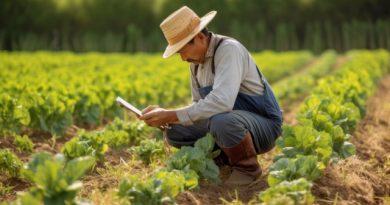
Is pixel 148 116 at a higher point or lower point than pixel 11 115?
higher

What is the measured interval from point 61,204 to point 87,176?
2.06m

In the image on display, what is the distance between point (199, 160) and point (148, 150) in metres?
1.08

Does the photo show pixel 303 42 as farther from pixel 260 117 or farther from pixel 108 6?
pixel 260 117

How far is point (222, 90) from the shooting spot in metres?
5.18

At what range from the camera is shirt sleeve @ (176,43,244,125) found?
5188mm

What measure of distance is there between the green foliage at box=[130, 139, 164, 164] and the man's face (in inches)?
46.7

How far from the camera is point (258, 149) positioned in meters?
5.63

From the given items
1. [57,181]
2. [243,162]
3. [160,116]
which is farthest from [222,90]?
[57,181]

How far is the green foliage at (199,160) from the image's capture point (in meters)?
5.23

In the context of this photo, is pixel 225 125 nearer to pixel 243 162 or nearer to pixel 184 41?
pixel 243 162

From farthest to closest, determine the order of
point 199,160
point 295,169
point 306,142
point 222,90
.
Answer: point 306,142
point 199,160
point 222,90
point 295,169

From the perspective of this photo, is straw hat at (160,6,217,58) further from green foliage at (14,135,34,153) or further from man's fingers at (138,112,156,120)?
green foliage at (14,135,34,153)

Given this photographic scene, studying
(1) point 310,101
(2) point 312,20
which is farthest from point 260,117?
(2) point 312,20

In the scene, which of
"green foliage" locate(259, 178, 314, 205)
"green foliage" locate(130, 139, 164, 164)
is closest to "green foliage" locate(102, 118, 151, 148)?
"green foliage" locate(130, 139, 164, 164)
